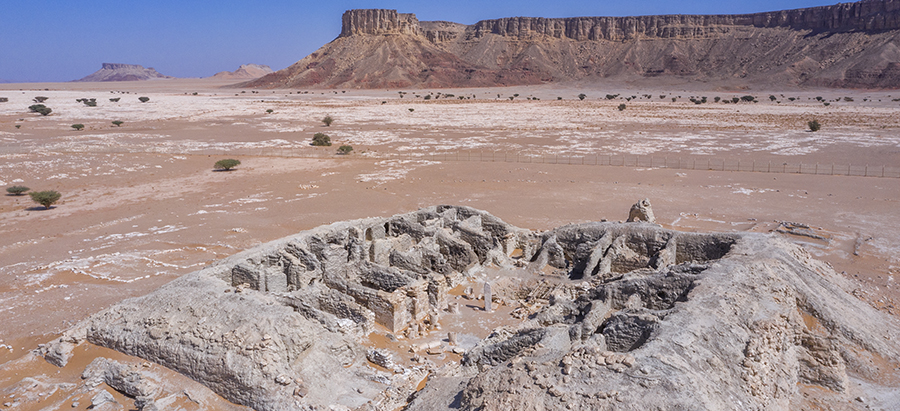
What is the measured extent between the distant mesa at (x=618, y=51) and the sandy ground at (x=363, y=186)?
58.7m

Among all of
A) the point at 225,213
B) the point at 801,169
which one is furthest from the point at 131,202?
the point at 801,169

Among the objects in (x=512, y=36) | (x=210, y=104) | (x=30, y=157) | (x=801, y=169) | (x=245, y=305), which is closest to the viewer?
(x=245, y=305)

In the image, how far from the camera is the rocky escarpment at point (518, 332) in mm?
7246

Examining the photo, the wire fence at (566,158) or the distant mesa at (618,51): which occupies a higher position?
the distant mesa at (618,51)

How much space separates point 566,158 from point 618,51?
378 feet

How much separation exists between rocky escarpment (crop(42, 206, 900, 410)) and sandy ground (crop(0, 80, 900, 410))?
349cm

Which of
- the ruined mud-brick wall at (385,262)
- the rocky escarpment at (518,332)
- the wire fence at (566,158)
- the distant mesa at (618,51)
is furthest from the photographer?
the distant mesa at (618,51)

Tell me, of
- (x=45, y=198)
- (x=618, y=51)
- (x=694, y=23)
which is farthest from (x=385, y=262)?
(x=694, y=23)

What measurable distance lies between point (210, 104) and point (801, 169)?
80.5 meters

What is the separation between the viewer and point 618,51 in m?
139

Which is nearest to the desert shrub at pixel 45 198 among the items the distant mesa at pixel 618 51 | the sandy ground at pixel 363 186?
the sandy ground at pixel 363 186

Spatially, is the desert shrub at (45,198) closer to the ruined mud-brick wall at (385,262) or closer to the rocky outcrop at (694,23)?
the ruined mud-brick wall at (385,262)

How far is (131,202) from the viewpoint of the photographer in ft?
83.7

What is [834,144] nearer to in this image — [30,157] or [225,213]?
[225,213]
